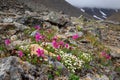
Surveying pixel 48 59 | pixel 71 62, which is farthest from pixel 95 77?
pixel 48 59

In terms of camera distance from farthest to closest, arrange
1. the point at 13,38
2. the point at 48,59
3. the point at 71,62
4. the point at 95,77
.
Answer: the point at 13,38, the point at 95,77, the point at 71,62, the point at 48,59

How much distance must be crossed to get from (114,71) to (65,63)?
3.16 meters

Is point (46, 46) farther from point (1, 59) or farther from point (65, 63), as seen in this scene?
point (1, 59)

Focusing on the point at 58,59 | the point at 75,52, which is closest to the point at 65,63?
the point at 58,59

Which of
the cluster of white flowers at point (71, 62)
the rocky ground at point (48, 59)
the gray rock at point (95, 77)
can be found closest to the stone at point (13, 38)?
the rocky ground at point (48, 59)

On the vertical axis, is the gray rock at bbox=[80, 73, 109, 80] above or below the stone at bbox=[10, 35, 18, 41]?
below

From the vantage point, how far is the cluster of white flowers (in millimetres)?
14953

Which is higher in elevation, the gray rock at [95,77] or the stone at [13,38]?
the stone at [13,38]

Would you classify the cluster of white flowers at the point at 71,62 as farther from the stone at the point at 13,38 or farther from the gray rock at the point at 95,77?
the stone at the point at 13,38

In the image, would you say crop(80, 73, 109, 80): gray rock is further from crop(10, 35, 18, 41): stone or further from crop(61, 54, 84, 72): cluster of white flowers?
crop(10, 35, 18, 41): stone

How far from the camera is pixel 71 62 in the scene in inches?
601

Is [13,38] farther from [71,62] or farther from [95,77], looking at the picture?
[95,77]

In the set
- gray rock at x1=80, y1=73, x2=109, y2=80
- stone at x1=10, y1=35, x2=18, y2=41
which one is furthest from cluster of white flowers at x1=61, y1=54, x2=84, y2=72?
stone at x1=10, y1=35, x2=18, y2=41

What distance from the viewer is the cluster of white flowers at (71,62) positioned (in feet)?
49.1
